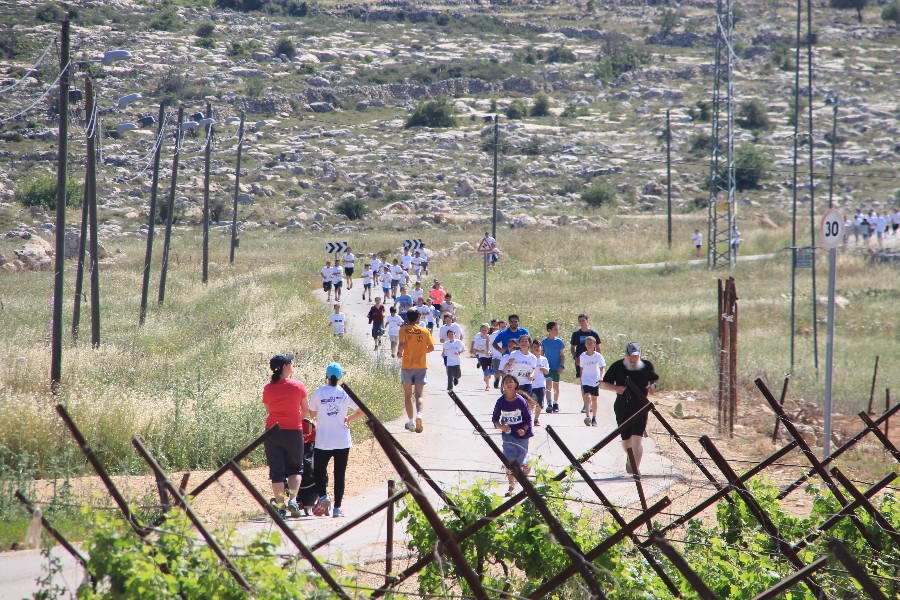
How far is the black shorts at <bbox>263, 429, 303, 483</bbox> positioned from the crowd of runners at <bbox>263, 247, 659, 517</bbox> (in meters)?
0.01

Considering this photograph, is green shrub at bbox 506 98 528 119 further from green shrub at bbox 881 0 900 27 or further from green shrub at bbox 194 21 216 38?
green shrub at bbox 881 0 900 27

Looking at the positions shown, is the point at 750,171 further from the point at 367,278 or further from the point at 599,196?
the point at 367,278

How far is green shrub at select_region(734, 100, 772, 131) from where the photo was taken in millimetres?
95750

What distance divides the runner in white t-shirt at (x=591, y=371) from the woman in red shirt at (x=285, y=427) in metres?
6.40

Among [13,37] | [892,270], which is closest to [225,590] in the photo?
[892,270]

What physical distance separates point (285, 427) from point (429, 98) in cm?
10041

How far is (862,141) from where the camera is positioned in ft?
289

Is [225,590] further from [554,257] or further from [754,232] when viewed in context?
[754,232]

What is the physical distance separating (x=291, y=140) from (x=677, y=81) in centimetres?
4902

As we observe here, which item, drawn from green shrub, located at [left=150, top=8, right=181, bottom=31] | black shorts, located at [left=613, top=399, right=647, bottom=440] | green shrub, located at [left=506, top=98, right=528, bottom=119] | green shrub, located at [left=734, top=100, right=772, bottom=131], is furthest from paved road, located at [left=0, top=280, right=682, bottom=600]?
green shrub, located at [left=150, top=8, right=181, bottom=31]

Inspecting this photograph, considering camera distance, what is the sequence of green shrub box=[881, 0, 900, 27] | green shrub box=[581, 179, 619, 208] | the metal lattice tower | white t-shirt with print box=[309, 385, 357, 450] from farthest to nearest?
green shrub box=[881, 0, 900, 27]
green shrub box=[581, 179, 619, 208]
the metal lattice tower
white t-shirt with print box=[309, 385, 357, 450]

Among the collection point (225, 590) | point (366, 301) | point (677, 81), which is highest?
point (677, 81)

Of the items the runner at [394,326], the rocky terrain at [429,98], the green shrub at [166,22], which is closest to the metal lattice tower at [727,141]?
the runner at [394,326]

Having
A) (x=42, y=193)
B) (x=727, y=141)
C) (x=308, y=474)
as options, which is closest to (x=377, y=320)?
Answer: (x=308, y=474)
